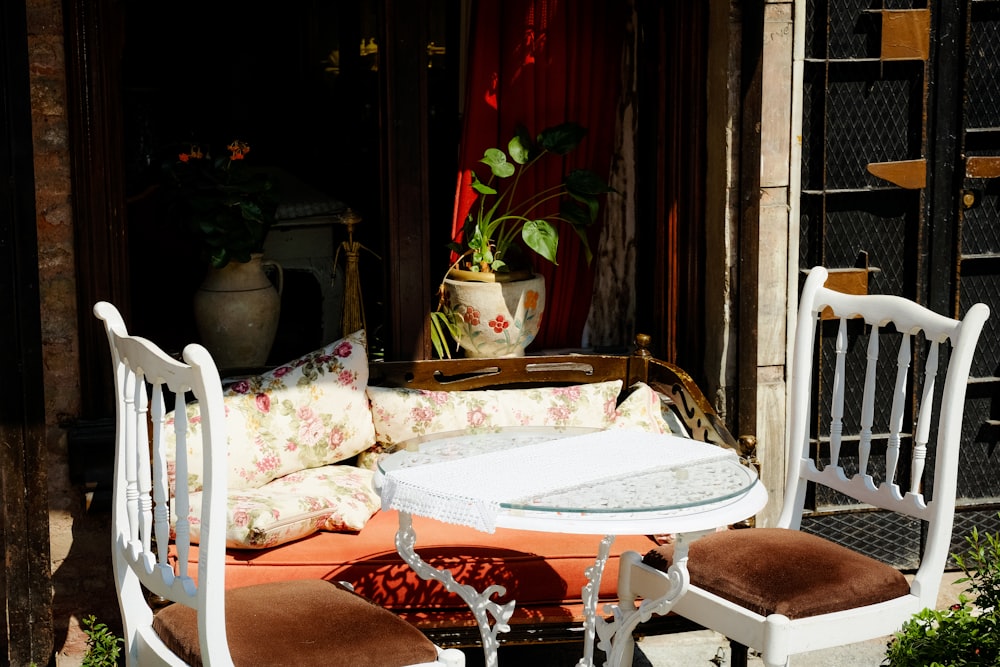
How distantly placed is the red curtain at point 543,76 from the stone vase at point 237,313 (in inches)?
28.5

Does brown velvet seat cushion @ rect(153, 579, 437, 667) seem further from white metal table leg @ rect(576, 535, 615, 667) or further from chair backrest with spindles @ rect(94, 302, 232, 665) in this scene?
white metal table leg @ rect(576, 535, 615, 667)

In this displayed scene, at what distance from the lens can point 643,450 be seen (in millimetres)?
3143

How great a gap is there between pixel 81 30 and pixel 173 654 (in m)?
1.99

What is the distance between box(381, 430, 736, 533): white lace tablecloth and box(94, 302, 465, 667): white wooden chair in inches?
10.8

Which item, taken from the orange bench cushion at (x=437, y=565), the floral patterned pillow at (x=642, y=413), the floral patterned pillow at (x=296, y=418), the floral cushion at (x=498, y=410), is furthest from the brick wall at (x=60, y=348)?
the floral patterned pillow at (x=642, y=413)

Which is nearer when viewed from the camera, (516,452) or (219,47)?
(516,452)

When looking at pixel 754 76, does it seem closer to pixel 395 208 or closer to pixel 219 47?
pixel 395 208

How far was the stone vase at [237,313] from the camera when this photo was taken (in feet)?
14.2

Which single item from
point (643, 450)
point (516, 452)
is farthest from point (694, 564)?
point (516, 452)

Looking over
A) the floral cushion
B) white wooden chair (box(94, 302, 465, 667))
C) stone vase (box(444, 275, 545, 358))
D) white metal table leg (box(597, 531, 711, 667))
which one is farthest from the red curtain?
white wooden chair (box(94, 302, 465, 667))

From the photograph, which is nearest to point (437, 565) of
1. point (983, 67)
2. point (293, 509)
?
point (293, 509)

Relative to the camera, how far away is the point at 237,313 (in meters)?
4.34

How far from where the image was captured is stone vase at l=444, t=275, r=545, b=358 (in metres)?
4.40

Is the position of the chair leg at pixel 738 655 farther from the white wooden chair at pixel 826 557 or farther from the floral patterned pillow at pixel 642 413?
the floral patterned pillow at pixel 642 413
